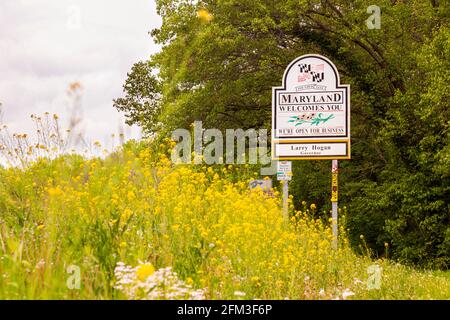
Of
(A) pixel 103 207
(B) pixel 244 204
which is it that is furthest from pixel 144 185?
(A) pixel 103 207

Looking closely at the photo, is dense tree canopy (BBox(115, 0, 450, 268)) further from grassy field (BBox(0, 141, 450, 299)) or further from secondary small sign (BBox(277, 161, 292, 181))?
grassy field (BBox(0, 141, 450, 299))

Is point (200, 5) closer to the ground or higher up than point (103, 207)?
higher up

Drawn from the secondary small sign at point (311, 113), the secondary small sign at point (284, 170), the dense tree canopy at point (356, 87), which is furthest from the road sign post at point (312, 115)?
the dense tree canopy at point (356, 87)

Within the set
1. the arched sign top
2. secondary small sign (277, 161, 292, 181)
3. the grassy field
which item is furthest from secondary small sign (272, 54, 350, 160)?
the grassy field

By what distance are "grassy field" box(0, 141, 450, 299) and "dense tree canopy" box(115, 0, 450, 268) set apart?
31.7 ft

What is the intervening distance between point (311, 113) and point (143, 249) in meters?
9.51

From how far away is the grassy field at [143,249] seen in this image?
18.9 feet

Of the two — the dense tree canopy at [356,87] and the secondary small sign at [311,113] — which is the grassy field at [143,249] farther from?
the dense tree canopy at [356,87]

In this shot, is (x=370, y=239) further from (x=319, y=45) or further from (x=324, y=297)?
(x=324, y=297)

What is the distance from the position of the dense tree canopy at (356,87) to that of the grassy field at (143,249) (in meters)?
9.66

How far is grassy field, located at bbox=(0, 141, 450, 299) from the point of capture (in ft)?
18.9

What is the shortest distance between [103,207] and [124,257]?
4.28 ft

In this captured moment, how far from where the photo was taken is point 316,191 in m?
22.8

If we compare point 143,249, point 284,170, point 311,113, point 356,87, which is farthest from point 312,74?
point 143,249
